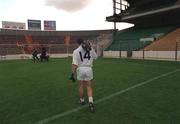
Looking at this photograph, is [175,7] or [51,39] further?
[51,39]

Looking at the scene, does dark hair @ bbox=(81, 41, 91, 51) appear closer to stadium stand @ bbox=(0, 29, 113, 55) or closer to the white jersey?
the white jersey

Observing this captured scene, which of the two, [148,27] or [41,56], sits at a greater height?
[148,27]

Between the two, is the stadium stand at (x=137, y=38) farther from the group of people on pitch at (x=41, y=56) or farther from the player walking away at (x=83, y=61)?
the player walking away at (x=83, y=61)

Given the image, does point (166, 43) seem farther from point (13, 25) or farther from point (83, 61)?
point (13, 25)

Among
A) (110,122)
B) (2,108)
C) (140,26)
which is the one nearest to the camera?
(110,122)

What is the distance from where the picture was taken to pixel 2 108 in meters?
6.51

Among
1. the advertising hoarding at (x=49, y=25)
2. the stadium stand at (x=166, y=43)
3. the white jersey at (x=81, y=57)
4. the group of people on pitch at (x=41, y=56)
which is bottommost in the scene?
the group of people on pitch at (x=41, y=56)

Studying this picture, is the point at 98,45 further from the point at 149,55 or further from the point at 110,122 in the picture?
the point at 110,122

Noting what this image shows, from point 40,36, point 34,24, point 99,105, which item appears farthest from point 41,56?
point 34,24

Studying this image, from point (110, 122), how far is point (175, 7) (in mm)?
29612

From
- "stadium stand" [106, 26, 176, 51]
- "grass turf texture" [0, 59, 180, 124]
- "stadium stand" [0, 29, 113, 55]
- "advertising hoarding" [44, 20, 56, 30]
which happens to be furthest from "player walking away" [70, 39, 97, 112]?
"advertising hoarding" [44, 20, 56, 30]

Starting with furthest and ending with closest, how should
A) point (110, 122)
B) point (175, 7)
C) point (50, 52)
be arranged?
1. point (50, 52)
2. point (175, 7)
3. point (110, 122)

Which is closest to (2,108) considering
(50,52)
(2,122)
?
(2,122)

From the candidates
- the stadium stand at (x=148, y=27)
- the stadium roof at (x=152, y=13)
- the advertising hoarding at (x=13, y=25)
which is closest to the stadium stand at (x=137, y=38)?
the stadium stand at (x=148, y=27)
